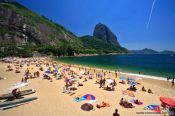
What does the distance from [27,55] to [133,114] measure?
76435mm

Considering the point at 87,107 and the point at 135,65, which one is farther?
the point at 135,65

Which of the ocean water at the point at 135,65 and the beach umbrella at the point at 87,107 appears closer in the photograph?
the beach umbrella at the point at 87,107

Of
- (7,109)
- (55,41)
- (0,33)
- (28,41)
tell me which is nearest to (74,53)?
(55,41)

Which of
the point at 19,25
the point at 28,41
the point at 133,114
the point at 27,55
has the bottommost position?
the point at 133,114

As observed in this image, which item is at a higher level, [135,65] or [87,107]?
[135,65]

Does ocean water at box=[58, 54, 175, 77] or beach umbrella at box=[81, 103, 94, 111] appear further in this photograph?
ocean water at box=[58, 54, 175, 77]

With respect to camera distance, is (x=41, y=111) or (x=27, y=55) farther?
(x=27, y=55)

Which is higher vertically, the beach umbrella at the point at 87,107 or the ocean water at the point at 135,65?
the ocean water at the point at 135,65

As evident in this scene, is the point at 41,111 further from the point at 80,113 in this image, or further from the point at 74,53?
the point at 74,53

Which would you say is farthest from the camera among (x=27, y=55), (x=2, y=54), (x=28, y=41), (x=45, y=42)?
(x=45, y=42)

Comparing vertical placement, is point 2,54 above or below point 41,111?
above

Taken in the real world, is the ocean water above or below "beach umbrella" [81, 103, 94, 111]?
above

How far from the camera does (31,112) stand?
459 inches

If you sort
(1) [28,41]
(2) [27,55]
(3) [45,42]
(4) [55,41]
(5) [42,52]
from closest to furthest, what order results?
(2) [27,55] < (5) [42,52] < (1) [28,41] < (3) [45,42] < (4) [55,41]
